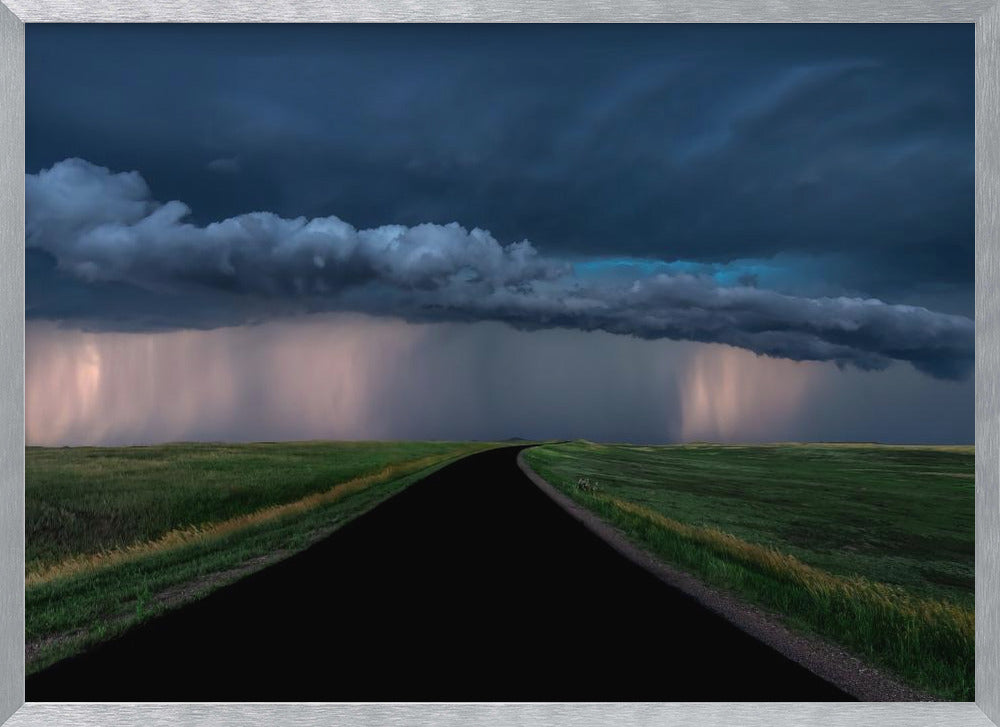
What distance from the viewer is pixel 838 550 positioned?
42.2 feet

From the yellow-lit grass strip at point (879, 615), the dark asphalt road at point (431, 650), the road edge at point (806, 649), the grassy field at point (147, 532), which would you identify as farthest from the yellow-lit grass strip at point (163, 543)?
the yellow-lit grass strip at point (879, 615)

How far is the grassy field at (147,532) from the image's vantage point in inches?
216

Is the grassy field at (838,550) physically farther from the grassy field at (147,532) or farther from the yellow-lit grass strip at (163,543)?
the yellow-lit grass strip at (163,543)

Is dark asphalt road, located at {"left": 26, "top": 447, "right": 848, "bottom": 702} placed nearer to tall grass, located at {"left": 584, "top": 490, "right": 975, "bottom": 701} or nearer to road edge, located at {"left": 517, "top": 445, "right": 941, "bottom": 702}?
road edge, located at {"left": 517, "top": 445, "right": 941, "bottom": 702}

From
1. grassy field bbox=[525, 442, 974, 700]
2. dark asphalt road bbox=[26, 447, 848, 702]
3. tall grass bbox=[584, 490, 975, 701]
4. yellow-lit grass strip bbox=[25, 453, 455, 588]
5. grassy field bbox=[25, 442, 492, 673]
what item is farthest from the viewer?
yellow-lit grass strip bbox=[25, 453, 455, 588]

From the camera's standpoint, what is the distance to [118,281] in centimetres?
789

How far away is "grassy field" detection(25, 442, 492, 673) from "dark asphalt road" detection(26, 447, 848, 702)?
499mm

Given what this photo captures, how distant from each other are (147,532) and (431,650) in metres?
7.54

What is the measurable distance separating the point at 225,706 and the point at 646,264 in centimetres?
706

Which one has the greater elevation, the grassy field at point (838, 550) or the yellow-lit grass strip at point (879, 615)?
the yellow-lit grass strip at point (879, 615)

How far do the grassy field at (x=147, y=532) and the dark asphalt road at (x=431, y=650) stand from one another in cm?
50

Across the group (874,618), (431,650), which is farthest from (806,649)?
(431,650)

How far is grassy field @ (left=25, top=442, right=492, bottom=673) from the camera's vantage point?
5.48 metres

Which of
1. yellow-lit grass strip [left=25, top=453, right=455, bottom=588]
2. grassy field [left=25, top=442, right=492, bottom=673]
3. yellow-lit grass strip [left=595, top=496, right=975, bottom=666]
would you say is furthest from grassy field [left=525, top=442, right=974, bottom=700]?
yellow-lit grass strip [left=25, top=453, right=455, bottom=588]
